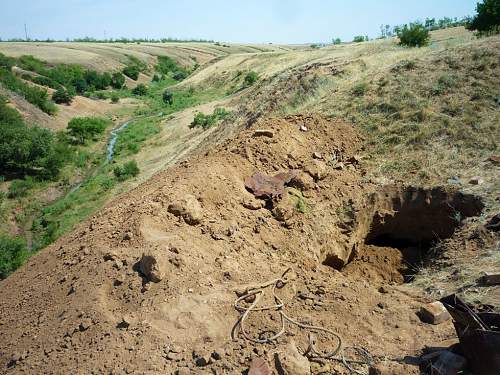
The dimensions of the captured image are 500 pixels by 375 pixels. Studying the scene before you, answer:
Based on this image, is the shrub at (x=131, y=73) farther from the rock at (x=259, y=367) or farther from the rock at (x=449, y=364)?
the rock at (x=449, y=364)

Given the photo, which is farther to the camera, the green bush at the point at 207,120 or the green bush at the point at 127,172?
the green bush at the point at 207,120

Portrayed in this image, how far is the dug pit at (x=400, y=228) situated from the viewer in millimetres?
7004

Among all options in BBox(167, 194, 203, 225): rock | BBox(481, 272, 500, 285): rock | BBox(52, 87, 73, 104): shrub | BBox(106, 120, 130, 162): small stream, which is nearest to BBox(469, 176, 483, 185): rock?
BBox(481, 272, 500, 285): rock

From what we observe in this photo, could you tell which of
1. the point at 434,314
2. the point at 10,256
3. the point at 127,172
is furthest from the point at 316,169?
the point at 127,172

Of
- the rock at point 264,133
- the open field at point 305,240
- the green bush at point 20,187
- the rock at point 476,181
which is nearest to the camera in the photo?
the open field at point 305,240

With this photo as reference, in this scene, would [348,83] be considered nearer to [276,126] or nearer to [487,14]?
[276,126]

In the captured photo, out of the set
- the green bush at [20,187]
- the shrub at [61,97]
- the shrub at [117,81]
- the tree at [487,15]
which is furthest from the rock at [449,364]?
the shrub at [117,81]

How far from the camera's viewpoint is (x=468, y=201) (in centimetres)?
673

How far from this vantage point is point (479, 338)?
349cm

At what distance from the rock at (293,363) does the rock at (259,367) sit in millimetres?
142

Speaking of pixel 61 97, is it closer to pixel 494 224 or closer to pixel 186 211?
pixel 186 211

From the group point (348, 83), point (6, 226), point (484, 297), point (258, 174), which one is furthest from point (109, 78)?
point (484, 297)

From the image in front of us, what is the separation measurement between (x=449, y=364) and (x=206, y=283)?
2564mm

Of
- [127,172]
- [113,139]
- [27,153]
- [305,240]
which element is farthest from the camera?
[113,139]
